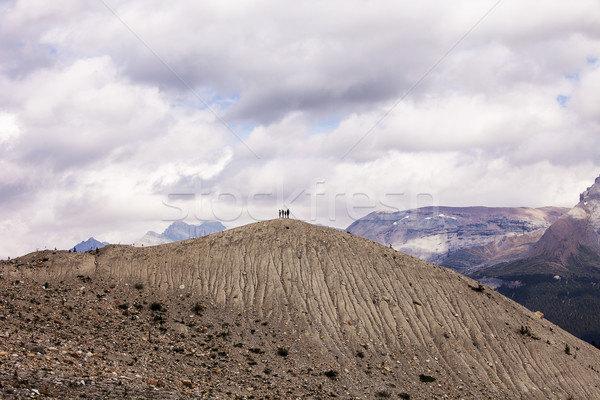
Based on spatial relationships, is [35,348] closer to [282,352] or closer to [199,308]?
[199,308]

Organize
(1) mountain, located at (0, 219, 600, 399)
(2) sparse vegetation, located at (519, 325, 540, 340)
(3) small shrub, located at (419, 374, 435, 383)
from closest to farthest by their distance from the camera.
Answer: (1) mountain, located at (0, 219, 600, 399)
(3) small shrub, located at (419, 374, 435, 383)
(2) sparse vegetation, located at (519, 325, 540, 340)

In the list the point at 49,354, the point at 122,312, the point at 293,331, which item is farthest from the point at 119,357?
the point at 293,331

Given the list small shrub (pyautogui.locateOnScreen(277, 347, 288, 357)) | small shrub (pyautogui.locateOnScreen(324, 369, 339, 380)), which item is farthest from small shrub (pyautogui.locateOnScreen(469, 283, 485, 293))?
small shrub (pyautogui.locateOnScreen(277, 347, 288, 357))

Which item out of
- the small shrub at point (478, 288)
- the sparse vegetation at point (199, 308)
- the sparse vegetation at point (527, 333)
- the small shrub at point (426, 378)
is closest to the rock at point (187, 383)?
the sparse vegetation at point (199, 308)

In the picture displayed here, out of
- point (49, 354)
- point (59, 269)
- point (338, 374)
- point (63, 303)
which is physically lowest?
point (338, 374)

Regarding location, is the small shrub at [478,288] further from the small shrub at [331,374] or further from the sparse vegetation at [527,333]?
the small shrub at [331,374]

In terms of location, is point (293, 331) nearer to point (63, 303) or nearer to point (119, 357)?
point (119, 357)

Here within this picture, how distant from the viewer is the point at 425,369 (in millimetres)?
51125

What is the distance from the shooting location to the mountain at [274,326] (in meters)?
38.8

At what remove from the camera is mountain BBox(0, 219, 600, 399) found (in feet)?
127

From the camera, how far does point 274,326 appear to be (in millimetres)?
53125

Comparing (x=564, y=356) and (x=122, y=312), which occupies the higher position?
(x=122, y=312)

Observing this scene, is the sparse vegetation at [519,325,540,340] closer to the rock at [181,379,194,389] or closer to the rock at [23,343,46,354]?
the rock at [181,379,194,389]

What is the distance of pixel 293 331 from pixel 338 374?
7.69m
